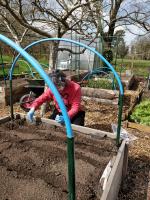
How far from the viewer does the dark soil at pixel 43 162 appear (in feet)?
6.57

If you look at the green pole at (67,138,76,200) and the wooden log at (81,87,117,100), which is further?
the wooden log at (81,87,117,100)

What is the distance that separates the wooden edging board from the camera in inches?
77.7

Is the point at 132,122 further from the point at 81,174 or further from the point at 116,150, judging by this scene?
the point at 81,174

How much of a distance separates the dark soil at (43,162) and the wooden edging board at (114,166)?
0.27ft

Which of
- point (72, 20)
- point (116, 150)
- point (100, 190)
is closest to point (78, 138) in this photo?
point (116, 150)

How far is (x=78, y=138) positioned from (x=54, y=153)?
47 cm

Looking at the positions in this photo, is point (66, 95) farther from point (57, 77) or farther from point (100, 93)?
point (100, 93)

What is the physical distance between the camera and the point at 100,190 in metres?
2.05

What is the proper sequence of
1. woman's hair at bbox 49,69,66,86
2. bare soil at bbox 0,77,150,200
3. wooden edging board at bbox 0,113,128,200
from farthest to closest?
woman's hair at bbox 49,69,66,86 < bare soil at bbox 0,77,150,200 < wooden edging board at bbox 0,113,128,200

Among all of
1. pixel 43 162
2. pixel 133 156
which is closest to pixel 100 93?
pixel 133 156

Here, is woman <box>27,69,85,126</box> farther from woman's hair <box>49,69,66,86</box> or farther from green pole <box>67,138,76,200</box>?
green pole <box>67,138,76,200</box>

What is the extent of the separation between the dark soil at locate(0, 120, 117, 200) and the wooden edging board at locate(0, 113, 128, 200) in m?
0.08

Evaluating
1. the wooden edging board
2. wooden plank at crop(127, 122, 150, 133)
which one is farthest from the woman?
wooden plank at crop(127, 122, 150, 133)

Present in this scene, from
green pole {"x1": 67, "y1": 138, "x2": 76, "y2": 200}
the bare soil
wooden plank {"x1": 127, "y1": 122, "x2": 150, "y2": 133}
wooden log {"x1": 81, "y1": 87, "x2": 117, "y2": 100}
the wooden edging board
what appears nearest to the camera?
green pole {"x1": 67, "y1": 138, "x2": 76, "y2": 200}
